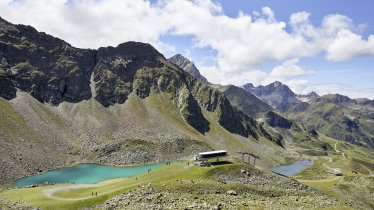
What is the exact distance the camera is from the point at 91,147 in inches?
7534

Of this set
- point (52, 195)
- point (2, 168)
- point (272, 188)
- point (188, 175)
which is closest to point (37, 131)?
point (2, 168)

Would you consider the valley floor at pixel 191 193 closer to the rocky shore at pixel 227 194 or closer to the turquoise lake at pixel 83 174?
the rocky shore at pixel 227 194

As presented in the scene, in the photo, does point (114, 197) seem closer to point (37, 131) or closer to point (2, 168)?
point (2, 168)

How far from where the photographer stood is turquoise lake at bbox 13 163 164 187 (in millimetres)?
139875

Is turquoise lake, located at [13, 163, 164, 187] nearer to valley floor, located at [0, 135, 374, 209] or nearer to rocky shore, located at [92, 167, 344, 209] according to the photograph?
valley floor, located at [0, 135, 374, 209]

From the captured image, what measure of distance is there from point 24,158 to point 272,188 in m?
110

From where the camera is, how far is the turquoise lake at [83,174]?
459 feet

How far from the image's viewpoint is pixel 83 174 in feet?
509

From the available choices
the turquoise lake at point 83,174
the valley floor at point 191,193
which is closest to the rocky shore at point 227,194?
the valley floor at point 191,193

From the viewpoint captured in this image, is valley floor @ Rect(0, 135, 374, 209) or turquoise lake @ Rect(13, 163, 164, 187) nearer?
valley floor @ Rect(0, 135, 374, 209)

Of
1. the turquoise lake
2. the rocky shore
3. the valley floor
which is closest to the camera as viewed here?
the rocky shore

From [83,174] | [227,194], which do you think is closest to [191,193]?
[227,194]

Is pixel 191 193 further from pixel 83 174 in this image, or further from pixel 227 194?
pixel 83 174

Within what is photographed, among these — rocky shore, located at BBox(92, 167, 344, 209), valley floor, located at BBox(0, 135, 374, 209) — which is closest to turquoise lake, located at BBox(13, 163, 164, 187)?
valley floor, located at BBox(0, 135, 374, 209)
